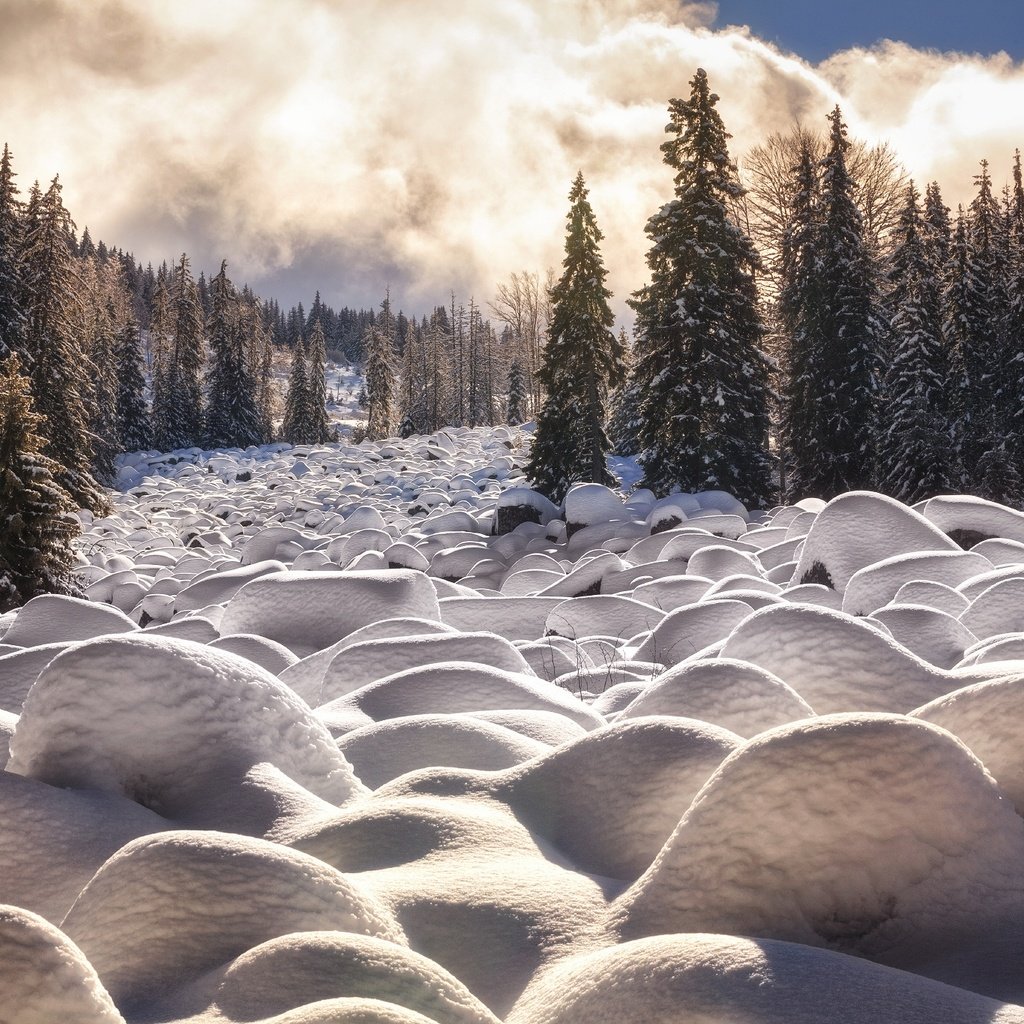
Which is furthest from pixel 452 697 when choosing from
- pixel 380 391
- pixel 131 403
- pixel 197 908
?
pixel 380 391

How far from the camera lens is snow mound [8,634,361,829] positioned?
1.91 meters

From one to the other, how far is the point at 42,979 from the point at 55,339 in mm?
30967

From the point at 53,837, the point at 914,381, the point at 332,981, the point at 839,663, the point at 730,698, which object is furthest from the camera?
the point at 914,381

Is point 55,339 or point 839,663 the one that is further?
point 55,339

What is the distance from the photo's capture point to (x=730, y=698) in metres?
2.13

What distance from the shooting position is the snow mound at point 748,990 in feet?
3.22

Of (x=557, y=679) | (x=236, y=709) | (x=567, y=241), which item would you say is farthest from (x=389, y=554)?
(x=567, y=241)

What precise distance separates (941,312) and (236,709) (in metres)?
27.3

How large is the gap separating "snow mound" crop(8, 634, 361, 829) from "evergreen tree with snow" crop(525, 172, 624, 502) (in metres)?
21.4

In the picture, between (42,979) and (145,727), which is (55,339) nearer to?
(145,727)

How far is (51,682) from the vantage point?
196 centimetres

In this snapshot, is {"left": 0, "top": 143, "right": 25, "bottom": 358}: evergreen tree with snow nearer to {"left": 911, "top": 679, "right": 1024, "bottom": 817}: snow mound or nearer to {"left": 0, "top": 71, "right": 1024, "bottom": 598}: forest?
{"left": 0, "top": 71, "right": 1024, "bottom": 598}: forest

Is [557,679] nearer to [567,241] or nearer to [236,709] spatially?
[236,709]

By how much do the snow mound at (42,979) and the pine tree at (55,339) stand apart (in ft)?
81.4
